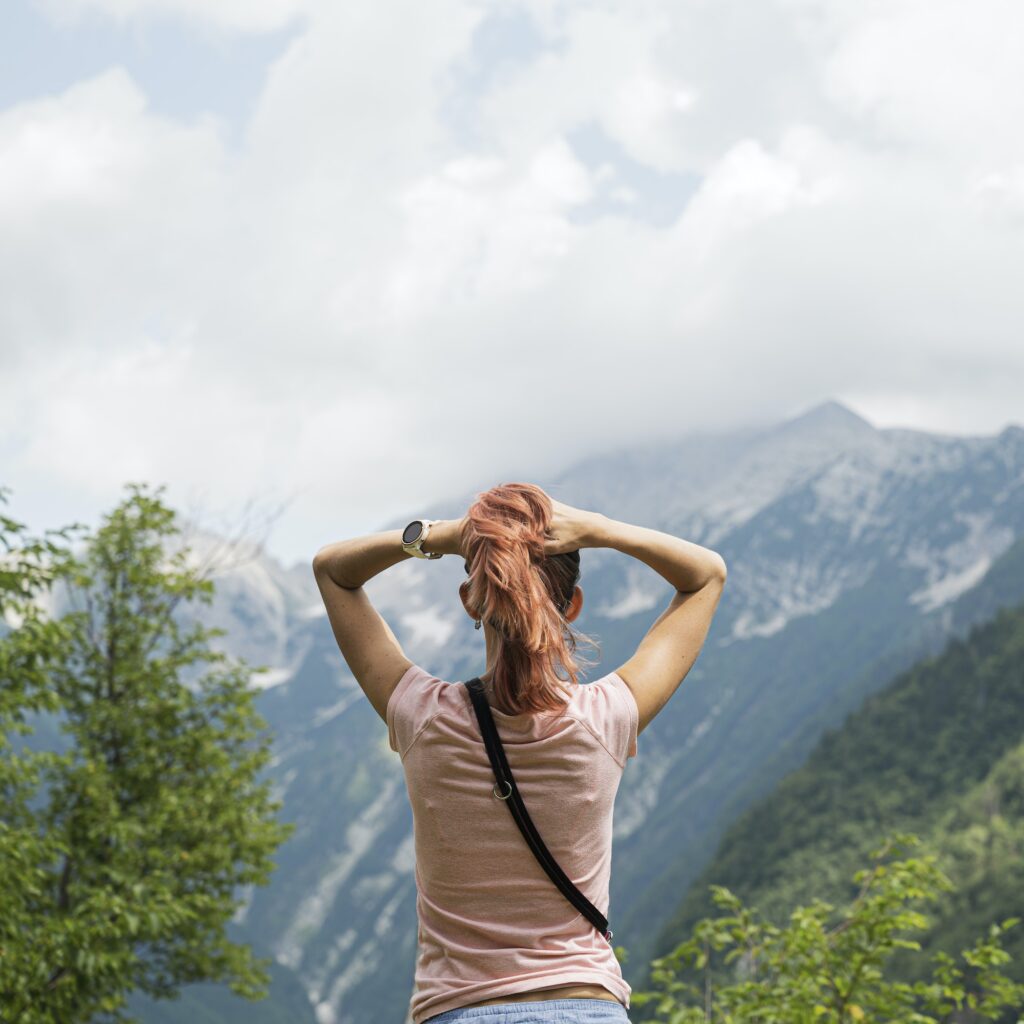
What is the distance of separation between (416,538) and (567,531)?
1.67 feet

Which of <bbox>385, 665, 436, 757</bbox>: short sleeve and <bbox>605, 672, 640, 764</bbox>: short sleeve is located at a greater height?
<bbox>385, 665, 436, 757</bbox>: short sleeve

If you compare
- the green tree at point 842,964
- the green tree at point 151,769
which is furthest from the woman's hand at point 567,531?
the green tree at point 151,769

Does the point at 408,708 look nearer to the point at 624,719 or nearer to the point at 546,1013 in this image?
the point at 624,719

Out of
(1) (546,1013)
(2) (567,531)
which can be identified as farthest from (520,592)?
(1) (546,1013)

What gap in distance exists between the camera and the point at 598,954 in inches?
126

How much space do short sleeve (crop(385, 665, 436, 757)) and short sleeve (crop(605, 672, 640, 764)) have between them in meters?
0.54

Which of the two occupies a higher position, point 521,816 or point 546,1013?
point 521,816

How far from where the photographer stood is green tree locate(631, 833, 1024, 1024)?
320 inches

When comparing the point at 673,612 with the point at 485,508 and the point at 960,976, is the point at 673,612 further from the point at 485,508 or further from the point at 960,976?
the point at 960,976

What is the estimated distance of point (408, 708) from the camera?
338 cm

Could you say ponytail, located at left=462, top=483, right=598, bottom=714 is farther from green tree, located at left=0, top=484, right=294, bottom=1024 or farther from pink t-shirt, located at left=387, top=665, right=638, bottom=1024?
green tree, located at left=0, top=484, right=294, bottom=1024

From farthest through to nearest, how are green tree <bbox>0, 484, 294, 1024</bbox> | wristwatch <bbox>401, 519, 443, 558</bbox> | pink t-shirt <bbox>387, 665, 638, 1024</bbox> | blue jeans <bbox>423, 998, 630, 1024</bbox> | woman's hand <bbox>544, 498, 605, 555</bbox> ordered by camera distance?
1. green tree <bbox>0, 484, 294, 1024</bbox>
2. wristwatch <bbox>401, 519, 443, 558</bbox>
3. woman's hand <bbox>544, 498, 605, 555</bbox>
4. pink t-shirt <bbox>387, 665, 638, 1024</bbox>
5. blue jeans <bbox>423, 998, 630, 1024</bbox>

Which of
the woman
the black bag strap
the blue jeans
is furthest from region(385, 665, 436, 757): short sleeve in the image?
the blue jeans

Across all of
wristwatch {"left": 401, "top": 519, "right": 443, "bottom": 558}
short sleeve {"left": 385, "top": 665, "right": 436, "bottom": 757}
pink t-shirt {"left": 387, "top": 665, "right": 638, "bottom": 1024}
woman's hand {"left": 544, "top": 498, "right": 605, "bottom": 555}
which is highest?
wristwatch {"left": 401, "top": 519, "right": 443, "bottom": 558}
